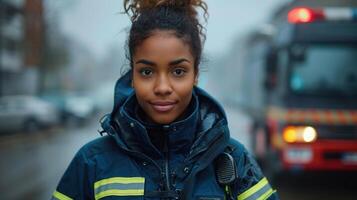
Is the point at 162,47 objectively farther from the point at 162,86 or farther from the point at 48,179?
the point at 48,179

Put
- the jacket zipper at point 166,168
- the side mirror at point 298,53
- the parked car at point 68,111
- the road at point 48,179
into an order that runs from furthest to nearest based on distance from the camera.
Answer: the parked car at point 68,111 → the road at point 48,179 → the side mirror at point 298,53 → the jacket zipper at point 166,168

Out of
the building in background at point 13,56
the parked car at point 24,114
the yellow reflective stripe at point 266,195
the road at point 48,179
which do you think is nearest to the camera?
the yellow reflective stripe at point 266,195

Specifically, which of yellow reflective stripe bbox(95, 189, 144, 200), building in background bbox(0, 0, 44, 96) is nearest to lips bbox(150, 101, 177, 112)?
yellow reflective stripe bbox(95, 189, 144, 200)

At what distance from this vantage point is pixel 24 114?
1931cm

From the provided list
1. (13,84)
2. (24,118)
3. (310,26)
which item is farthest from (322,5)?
(13,84)

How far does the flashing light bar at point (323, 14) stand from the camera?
7.61 m

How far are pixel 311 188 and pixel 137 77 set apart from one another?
7.45 metres

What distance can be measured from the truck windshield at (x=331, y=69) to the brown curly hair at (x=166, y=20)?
19.3ft

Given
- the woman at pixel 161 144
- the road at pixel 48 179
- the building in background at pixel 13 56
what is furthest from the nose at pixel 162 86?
the building in background at pixel 13 56

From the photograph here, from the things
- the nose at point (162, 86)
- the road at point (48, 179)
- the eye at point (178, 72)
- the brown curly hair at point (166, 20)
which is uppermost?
the brown curly hair at point (166, 20)

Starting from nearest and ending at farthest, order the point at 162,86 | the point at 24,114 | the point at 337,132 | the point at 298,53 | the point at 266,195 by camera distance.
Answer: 1. the point at 162,86
2. the point at 266,195
3. the point at 298,53
4. the point at 337,132
5. the point at 24,114

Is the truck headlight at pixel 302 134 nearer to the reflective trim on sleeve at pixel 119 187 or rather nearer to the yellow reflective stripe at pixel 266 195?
the yellow reflective stripe at pixel 266 195

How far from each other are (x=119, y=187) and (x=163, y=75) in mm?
393

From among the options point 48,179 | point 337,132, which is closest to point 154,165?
point 337,132
